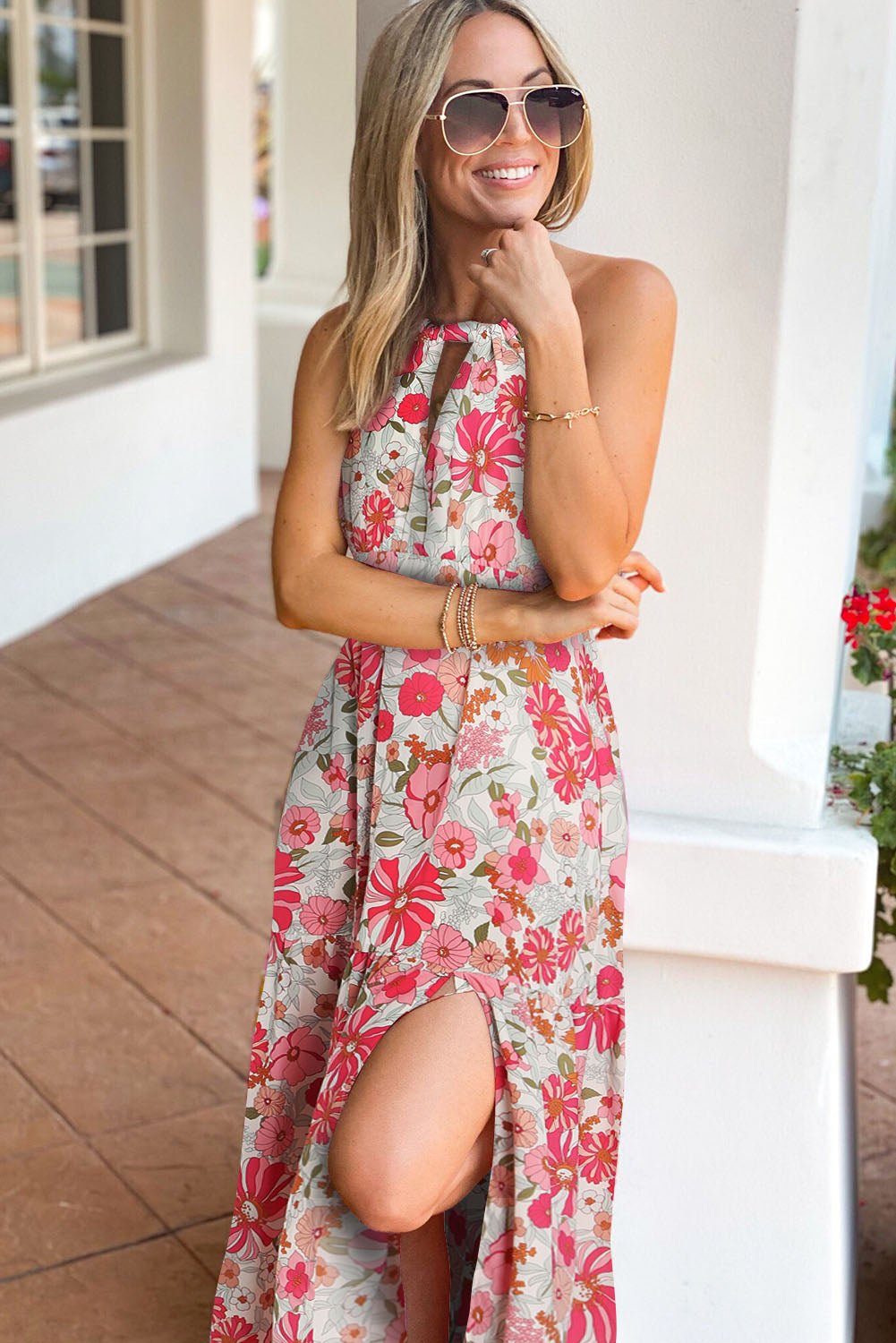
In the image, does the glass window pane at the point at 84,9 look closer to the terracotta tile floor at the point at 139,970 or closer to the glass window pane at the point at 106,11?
the glass window pane at the point at 106,11

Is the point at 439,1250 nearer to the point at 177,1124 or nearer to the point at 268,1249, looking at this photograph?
the point at 268,1249

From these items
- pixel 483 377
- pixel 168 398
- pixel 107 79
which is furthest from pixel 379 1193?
pixel 107 79

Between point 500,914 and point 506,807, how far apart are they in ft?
0.40

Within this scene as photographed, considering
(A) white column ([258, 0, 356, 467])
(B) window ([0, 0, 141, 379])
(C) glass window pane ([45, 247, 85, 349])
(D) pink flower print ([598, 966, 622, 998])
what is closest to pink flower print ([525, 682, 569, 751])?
(D) pink flower print ([598, 966, 622, 998])

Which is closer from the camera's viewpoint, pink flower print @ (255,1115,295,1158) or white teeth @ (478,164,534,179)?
white teeth @ (478,164,534,179)

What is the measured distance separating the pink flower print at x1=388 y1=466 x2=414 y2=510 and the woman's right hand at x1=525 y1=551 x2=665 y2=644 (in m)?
0.19

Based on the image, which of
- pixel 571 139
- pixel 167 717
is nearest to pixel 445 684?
pixel 571 139

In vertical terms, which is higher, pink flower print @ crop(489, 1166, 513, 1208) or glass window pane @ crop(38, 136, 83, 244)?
glass window pane @ crop(38, 136, 83, 244)

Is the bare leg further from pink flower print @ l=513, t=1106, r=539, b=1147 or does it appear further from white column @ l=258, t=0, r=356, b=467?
white column @ l=258, t=0, r=356, b=467

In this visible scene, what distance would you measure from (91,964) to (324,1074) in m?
1.96

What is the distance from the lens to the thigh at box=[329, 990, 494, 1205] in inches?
69.9

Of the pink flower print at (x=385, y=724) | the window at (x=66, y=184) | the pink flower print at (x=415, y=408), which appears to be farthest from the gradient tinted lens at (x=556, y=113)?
the window at (x=66, y=184)

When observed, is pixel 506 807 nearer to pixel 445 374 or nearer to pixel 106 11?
pixel 445 374

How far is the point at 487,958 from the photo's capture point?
6.11 feet
